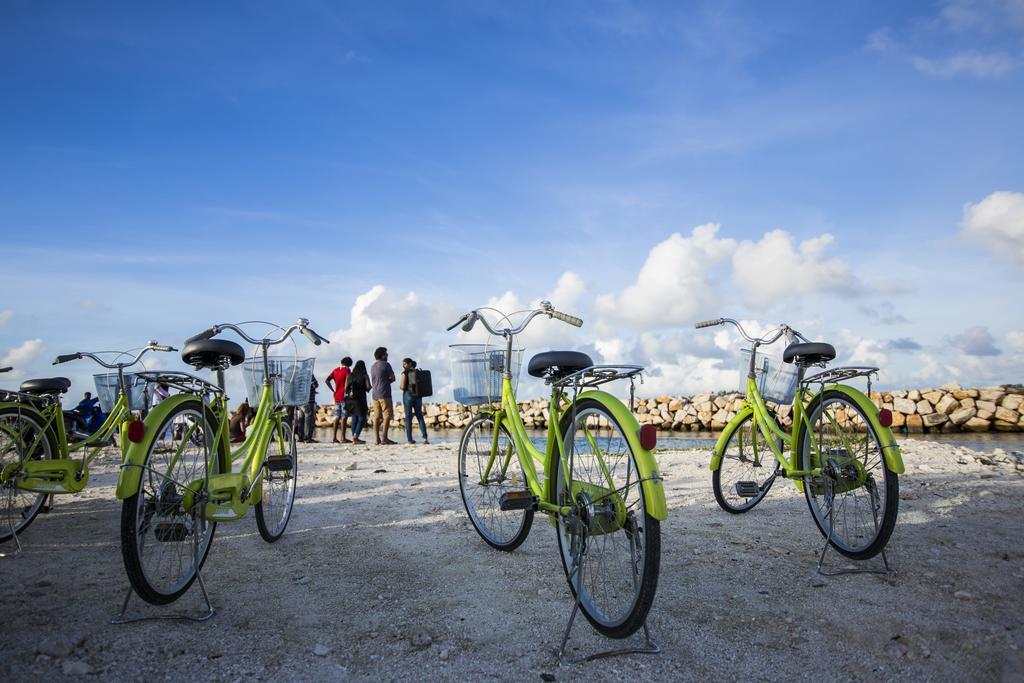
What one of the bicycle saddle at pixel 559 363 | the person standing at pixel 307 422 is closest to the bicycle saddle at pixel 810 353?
the bicycle saddle at pixel 559 363

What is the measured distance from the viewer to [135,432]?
3.23m

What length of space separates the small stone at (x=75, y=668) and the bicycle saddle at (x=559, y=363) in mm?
2516

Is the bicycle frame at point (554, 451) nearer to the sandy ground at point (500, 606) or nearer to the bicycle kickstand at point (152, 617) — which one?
the sandy ground at point (500, 606)

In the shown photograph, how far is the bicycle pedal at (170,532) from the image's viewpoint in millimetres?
3363

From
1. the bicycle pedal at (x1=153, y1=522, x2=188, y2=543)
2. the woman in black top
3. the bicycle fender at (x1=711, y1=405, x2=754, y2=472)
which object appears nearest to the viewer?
the bicycle pedal at (x1=153, y1=522, x2=188, y2=543)

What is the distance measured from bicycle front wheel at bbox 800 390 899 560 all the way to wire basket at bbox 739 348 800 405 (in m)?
0.70

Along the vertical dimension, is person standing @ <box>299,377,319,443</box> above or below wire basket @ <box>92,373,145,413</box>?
below

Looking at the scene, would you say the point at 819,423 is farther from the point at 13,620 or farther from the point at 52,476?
the point at 52,476

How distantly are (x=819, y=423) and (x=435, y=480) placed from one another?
462 centimetres

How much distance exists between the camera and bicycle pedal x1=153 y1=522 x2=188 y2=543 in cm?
336

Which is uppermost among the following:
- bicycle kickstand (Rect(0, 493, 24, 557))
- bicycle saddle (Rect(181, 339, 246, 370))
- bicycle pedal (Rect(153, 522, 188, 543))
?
bicycle saddle (Rect(181, 339, 246, 370))

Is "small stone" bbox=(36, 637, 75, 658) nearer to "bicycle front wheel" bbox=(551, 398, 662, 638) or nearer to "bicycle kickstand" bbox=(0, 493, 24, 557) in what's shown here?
"bicycle kickstand" bbox=(0, 493, 24, 557)

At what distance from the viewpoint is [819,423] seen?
14.7 ft

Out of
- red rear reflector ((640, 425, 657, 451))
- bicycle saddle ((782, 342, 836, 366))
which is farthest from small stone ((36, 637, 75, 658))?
bicycle saddle ((782, 342, 836, 366))
